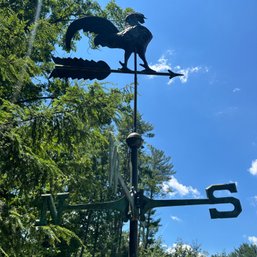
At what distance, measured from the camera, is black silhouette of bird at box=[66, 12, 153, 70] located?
2.21 meters

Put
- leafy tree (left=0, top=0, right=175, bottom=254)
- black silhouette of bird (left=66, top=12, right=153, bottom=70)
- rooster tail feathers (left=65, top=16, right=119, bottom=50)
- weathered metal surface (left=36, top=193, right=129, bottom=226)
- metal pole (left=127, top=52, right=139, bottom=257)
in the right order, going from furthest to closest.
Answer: leafy tree (left=0, top=0, right=175, bottom=254), rooster tail feathers (left=65, top=16, right=119, bottom=50), black silhouette of bird (left=66, top=12, right=153, bottom=70), weathered metal surface (left=36, top=193, right=129, bottom=226), metal pole (left=127, top=52, right=139, bottom=257)

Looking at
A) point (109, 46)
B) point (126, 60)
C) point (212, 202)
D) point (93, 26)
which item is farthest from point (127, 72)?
point (212, 202)

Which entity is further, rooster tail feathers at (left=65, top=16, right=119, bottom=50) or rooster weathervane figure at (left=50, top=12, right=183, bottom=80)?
rooster tail feathers at (left=65, top=16, right=119, bottom=50)

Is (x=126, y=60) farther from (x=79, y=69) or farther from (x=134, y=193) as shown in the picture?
(x=134, y=193)

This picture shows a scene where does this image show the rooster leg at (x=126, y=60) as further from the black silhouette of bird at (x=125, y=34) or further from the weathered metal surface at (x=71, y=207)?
the weathered metal surface at (x=71, y=207)

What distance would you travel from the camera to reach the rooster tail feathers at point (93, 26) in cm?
236

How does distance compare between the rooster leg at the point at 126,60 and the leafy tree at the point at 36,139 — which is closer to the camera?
the rooster leg at the point at 126,60

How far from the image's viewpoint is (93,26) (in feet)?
7.84

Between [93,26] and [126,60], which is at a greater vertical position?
[93,26]

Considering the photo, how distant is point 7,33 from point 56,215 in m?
3.96

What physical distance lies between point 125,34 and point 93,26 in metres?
0.27

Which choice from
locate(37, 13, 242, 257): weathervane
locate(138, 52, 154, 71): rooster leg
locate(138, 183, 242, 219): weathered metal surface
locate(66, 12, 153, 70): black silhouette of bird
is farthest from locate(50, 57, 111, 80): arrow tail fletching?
locate(138, 183, 242, 219): weathered metal surface

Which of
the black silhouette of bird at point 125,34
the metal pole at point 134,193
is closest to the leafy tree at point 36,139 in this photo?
the metal pole at point 134,193

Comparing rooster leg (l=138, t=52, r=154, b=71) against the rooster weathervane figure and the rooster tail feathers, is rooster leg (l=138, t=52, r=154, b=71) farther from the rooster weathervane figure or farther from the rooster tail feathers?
the rooster tail feathers
